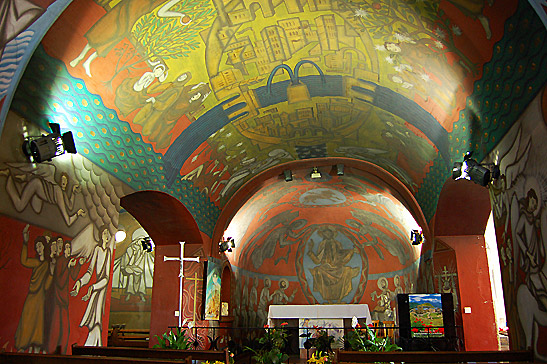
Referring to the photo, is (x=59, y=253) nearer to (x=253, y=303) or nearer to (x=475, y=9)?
(x=475, y=9)

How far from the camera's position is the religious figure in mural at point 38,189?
576cm

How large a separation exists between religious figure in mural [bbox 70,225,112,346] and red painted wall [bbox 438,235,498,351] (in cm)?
797

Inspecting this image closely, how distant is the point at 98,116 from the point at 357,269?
14093mm

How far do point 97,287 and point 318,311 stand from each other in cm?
1112

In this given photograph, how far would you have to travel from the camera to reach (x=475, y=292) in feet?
34.3

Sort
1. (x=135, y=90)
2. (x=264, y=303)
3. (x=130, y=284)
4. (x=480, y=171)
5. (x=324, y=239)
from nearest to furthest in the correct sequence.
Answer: (x=480, y=171), (x=135, y=90), (x=130, y=284), (x=264, y=303), (x=324, y=239)

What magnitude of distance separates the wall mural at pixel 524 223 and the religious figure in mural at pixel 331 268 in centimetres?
1238

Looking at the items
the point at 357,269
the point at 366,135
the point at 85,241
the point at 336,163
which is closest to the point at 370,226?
the point at 357,269

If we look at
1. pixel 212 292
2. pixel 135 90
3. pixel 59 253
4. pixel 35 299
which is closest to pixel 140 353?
pixel 35 299

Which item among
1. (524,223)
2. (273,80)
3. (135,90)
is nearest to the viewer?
(524,223)

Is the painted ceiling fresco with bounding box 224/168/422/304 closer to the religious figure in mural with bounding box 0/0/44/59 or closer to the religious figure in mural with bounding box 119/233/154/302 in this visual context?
the religious figure in mural with bounding box 119/233/154/302

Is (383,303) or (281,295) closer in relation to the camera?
(383,303)

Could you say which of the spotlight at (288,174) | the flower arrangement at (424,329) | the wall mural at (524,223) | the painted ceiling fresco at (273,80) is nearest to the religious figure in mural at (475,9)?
the painted ceiling fresco at (273,80)

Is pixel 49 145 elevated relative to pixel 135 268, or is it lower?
elevated
